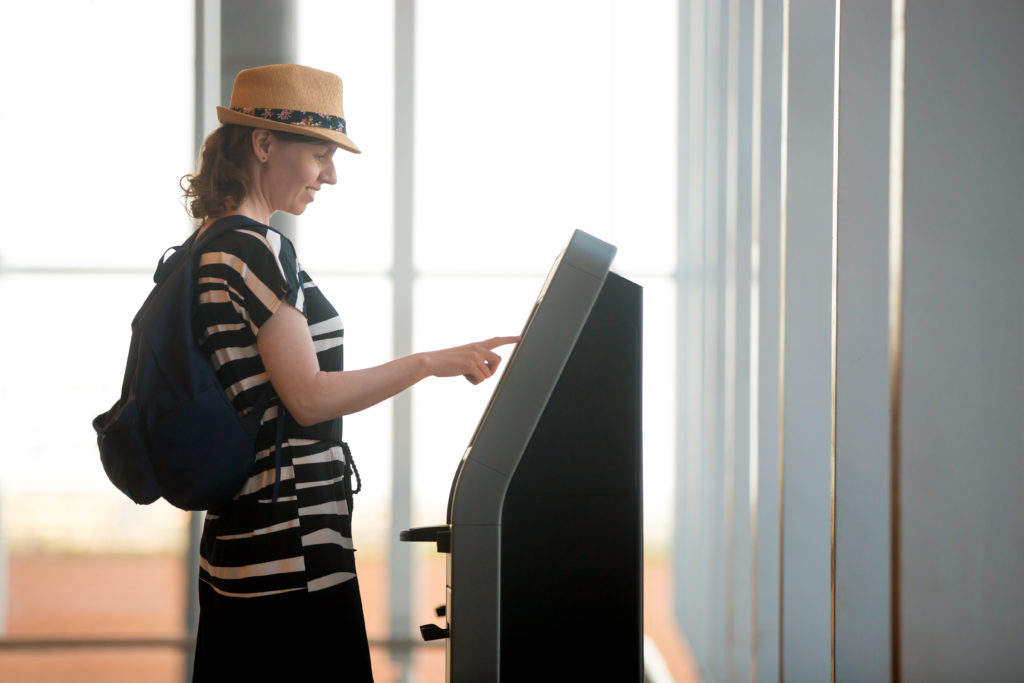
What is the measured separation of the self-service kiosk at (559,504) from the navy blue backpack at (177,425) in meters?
0.29

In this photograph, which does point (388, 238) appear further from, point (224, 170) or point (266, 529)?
point (266, 529)

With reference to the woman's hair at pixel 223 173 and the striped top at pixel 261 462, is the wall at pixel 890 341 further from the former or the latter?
the woman's hair at pixel 223 173

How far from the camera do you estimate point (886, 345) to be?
54.4 inches

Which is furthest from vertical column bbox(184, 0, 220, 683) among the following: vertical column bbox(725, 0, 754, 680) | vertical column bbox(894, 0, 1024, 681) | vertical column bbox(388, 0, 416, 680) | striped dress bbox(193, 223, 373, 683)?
vertical column bbox(894, 0, 1024, 681)

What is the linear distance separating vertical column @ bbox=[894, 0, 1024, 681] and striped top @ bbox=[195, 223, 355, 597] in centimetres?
81

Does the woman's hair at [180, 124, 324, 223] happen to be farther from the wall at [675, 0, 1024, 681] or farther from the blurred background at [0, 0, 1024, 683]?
the blurred background at [0, 0, 1024, 683]

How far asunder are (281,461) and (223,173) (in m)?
0.44

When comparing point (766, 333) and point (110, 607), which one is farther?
point (110, 607)

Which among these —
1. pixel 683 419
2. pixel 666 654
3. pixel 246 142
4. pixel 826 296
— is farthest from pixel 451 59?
Answer: pixel 666 654

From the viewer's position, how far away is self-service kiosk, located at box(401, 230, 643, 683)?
3.28 ft

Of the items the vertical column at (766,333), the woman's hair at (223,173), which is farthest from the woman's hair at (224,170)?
the vertical column at (766,333)

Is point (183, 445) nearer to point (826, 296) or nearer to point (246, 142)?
point (246, 142)

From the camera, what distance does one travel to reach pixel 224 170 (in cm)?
122

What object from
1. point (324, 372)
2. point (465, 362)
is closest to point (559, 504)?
point (465, 362)
